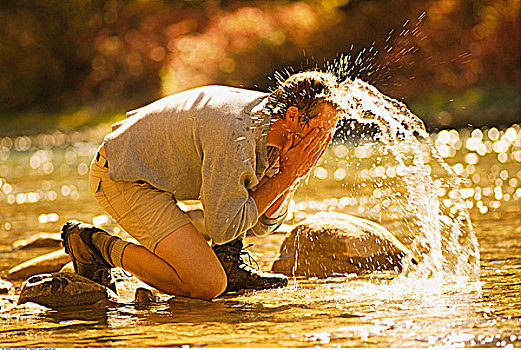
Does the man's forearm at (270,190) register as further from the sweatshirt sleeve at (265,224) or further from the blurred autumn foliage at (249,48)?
the blurred autumn foliage at (249,48)

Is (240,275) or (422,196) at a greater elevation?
(422,196)

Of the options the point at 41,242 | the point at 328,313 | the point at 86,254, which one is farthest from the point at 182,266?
the point at 41,242

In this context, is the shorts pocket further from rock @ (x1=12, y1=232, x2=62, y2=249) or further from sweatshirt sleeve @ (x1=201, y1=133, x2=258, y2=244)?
rock @ (x1=12, y1=232, x2=62, y2=249)

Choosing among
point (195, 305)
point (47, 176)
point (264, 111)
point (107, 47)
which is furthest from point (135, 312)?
point (107, 47)

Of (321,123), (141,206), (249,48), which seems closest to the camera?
(321,123)

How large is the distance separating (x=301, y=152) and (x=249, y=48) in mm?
19913

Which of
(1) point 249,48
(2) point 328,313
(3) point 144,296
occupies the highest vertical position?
(1) point 249,48

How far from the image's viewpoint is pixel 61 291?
4391 mm

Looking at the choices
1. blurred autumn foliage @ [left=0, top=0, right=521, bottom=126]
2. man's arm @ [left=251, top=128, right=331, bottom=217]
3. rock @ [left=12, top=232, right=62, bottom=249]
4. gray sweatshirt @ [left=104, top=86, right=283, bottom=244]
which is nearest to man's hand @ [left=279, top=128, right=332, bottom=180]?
man's arm @ [left=251, top=128, right=331, bottom=217]

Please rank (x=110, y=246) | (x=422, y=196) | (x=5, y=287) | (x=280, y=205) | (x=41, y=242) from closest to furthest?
→ (x=110, y=246)
(x=280, y=205)
(x=5, y=287)
(x=422, y=196)
(x=41, y=242)

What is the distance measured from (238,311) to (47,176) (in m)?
9.21

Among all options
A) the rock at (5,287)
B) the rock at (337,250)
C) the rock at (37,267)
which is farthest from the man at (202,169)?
the rock at (37,267)

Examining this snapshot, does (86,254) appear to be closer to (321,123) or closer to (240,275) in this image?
(240,275)

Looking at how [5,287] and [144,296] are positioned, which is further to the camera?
[5,287]
